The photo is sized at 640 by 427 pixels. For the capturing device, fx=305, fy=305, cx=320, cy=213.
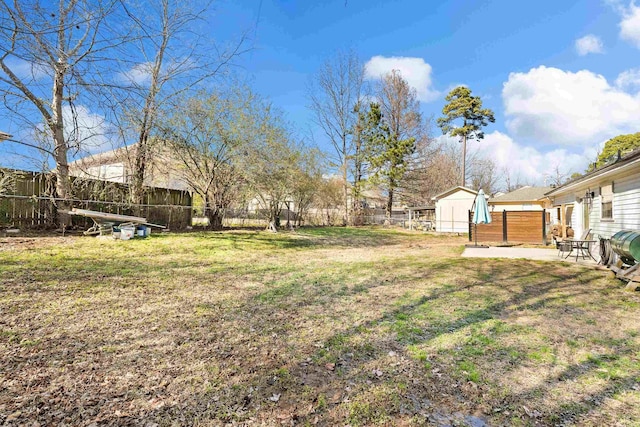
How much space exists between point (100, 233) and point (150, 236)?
3.93ft

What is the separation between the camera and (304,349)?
110 inches

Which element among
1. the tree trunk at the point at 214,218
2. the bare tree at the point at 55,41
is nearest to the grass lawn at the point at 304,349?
the bare tree at the point at 55,41

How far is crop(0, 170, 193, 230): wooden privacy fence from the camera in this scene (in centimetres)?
722

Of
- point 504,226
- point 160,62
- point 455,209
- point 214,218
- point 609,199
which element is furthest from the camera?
point 455,209

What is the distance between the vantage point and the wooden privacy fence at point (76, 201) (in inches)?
284

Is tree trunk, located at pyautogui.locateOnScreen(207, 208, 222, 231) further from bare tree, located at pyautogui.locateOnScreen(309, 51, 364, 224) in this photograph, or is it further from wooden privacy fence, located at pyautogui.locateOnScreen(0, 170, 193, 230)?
bare tree, located at pyautogui.locateOnScreen(309, 51, 364, 224)

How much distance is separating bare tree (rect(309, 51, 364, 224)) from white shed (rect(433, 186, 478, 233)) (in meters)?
8.78

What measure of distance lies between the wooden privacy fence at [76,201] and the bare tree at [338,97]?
1679 cm

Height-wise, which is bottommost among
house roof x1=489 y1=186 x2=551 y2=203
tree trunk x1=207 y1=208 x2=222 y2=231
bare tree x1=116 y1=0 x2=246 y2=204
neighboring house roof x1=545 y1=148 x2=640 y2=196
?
tree trunk x1=207 y1=208 x2=222 y2=231

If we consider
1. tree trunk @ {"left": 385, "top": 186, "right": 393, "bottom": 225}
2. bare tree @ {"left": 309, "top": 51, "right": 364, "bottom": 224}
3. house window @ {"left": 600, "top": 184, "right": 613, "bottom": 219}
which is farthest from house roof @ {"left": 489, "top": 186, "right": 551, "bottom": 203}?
house window @ {"left": 600, "top": 184, "right": 613, "bottom": 219}

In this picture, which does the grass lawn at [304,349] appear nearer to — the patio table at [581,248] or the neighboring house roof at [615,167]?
the neighboring house roof at [615,167]

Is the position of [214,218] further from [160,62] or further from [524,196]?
[524,196]

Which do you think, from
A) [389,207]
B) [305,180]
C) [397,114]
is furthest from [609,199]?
[397,114]

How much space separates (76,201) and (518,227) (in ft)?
51.1
